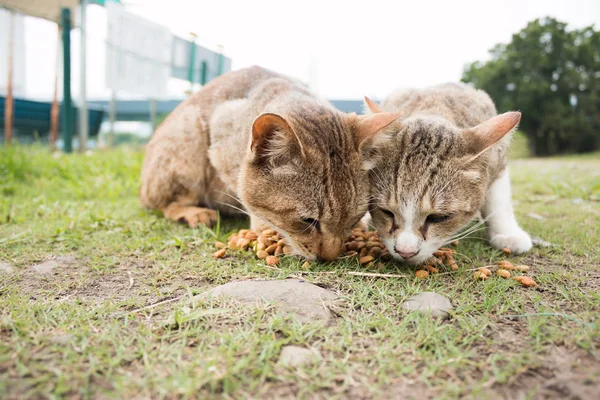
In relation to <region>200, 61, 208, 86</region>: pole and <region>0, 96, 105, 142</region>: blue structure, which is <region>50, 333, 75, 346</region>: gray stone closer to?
<region>200, 61, 208, 86</region>: pole

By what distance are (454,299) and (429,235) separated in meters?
0.52

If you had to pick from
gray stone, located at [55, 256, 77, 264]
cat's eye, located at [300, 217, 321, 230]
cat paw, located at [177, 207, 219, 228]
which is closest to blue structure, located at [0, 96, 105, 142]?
cat paw, located at [177, 207, 219, 228]

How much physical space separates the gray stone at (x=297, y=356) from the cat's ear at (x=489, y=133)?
1.56 m

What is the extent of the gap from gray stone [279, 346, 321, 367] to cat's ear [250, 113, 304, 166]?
1.11 meters

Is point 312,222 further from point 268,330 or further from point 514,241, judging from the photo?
point 514,241

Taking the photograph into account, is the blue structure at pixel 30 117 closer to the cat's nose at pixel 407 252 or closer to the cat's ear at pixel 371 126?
the cat's ear at pixel 371 126

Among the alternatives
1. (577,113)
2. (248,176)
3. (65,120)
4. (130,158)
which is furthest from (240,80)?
(577,113)

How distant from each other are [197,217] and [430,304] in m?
2.15


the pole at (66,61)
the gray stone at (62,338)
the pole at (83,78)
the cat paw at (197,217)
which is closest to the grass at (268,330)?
the gray stone at (62,338)

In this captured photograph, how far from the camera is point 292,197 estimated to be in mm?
2305

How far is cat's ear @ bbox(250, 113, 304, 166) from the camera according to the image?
2129 millimetres

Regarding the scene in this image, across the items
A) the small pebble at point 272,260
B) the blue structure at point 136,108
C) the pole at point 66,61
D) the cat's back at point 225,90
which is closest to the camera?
the small pebble at point 272,260

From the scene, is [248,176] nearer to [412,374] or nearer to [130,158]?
[412,374]

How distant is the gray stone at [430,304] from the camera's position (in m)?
1.71
